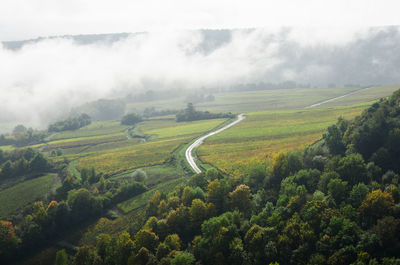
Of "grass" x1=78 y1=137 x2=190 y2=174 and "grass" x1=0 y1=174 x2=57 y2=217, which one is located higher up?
"grass" x1=78 y1=137 x2=190 y2=174

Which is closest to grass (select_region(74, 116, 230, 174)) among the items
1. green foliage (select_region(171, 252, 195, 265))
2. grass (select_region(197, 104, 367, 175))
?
grass (select_region(197, 104, 367, 175))

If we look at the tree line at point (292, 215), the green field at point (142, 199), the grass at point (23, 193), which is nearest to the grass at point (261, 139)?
the green field at point (142, 199)

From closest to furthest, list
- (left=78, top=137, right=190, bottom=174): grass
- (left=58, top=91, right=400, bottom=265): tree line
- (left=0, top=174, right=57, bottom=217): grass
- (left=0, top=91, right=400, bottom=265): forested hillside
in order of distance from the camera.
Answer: (left=58, top=91, right=400, bottom=265): tree line
(left=0, top=91, right=400, bottom=265): forested hillside
(left=0, top=174, right=57, bottom=217): grass
(left=78, top=137, right=190, bottom=174): grass

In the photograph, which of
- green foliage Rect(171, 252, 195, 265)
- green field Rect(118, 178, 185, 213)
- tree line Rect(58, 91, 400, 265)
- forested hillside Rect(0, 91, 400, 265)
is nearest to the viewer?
tree line Rect(58, 91, 400, 265)

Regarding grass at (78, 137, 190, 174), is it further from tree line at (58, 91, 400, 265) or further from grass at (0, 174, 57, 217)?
tree line at (58, 91, 400, 265)


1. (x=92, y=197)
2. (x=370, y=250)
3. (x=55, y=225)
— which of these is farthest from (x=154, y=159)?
(x=370, y=250)

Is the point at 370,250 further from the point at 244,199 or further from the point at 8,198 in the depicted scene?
Result: the point at 8,198
